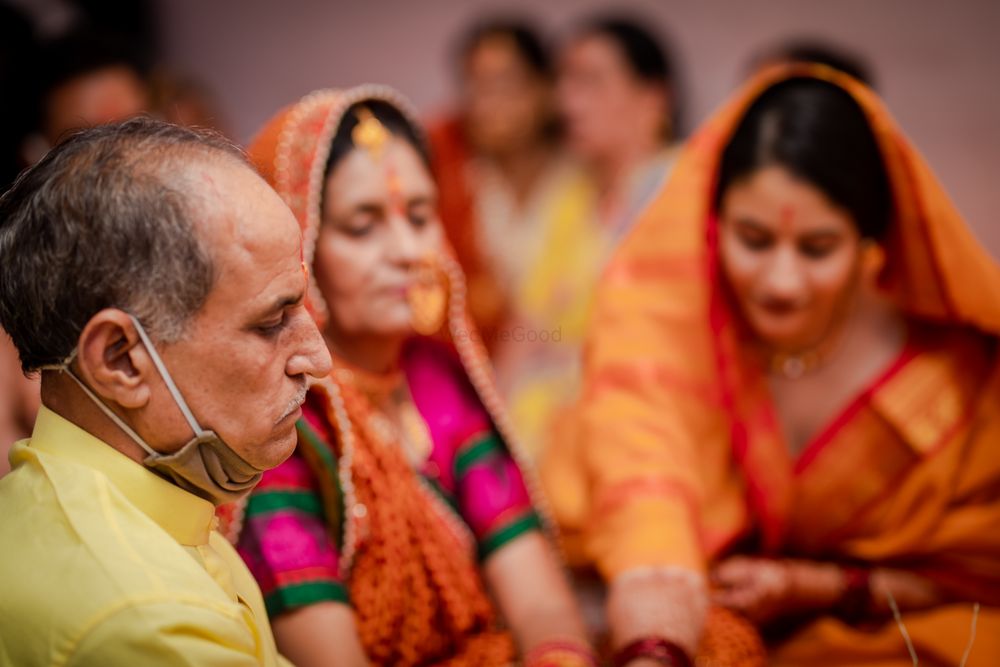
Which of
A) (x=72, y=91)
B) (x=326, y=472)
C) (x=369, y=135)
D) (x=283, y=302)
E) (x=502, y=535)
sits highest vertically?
(x=72, y=91)

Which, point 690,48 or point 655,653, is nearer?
point 655,653

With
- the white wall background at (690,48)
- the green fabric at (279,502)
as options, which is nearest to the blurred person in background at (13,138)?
the green fabric at (279,502)

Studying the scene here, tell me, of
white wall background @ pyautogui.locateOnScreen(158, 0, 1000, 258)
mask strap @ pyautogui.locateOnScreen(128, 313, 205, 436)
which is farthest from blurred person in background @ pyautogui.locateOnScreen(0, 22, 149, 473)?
mask strap @ pyautogui.locateOnScreen(128, 313, 205, 436)

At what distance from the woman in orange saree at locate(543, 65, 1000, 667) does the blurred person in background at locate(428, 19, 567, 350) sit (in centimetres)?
160

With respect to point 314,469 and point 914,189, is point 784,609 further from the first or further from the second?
point 314,469

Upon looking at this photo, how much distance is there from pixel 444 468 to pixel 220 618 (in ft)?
2.94

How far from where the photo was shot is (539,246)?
3.89 meters

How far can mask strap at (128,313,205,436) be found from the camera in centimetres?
112

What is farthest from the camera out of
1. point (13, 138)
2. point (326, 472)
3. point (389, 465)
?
point (13, 138)

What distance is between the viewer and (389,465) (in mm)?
1752

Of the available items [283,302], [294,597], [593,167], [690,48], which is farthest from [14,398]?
[690,48]

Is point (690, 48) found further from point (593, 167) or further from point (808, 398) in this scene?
point (808, 398)

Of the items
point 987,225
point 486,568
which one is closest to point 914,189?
point 486,568

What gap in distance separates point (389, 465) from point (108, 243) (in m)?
0.77
